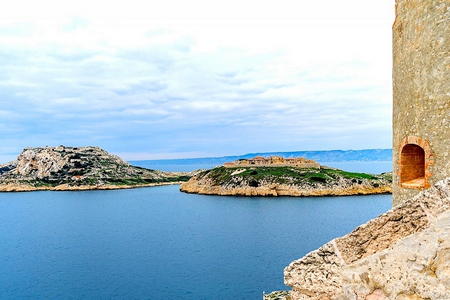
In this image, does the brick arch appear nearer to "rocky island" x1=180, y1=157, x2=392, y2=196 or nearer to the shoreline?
"rocky island" x1=180, y1=157, x2=392, y2=196

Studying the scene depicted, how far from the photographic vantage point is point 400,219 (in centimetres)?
460

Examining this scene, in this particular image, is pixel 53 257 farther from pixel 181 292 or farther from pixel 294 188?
pixel 294 188

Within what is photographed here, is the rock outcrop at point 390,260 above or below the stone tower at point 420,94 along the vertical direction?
below

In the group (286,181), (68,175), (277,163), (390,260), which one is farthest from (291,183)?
(390,260)

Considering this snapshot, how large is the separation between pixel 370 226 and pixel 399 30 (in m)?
7.41

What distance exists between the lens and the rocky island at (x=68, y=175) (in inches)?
6708

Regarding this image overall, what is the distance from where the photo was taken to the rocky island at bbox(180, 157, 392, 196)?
11488 cm

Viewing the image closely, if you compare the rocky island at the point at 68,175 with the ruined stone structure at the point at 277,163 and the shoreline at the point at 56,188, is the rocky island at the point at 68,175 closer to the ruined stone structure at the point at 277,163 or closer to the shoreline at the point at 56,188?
the shoreline at the point at 56,188

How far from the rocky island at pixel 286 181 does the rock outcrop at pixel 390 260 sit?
111 metres

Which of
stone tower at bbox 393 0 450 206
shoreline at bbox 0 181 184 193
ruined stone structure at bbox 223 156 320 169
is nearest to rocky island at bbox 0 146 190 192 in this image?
shoreline at bbox 0 181 184 193

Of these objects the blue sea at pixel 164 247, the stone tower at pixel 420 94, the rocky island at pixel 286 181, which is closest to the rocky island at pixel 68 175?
the rocky island at pixel 286 181

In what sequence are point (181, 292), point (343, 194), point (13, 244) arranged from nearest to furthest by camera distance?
point (181, 292), point (13, 244), point (343, 194)

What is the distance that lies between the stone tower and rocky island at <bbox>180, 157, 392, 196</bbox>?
→ 105m

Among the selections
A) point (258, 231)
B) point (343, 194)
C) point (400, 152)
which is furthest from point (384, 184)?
point (400, 152)
